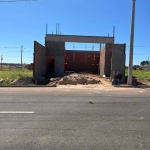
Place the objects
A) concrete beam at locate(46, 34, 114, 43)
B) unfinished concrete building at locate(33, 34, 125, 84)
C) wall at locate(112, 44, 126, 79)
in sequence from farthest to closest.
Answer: concrete beam at locate(46, 34, 114, 43) < unfinished concrete building at locate(33, 34, 125, 84) < wall at locate(112, 44, 126, 79)

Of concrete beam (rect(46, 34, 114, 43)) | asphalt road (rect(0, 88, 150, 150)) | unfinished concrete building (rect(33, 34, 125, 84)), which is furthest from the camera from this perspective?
concrete beam (rect(46, 34, 114, 43))

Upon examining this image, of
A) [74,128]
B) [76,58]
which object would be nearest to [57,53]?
[76,58]

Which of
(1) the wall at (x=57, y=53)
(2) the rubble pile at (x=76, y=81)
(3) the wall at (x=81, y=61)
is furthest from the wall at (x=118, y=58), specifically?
(3) the wall at (x=81, y=61)

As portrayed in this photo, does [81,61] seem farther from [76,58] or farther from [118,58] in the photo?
[118,58]

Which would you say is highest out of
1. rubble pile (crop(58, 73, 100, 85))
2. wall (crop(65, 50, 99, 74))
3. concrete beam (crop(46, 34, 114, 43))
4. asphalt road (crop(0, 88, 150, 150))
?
concrete beam (crop(46, 34, 114, 43))

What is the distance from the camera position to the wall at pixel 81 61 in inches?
1385

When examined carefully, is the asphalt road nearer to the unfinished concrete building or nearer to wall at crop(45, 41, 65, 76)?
the unfinished concrete building

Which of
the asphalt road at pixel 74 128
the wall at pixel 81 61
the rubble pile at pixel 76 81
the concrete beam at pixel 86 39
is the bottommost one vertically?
the asphalt road at pixel 74 128

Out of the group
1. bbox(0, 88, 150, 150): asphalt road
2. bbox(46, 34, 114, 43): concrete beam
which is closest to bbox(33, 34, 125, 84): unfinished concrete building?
bbox(46, 34, 114, 43): concrete beam

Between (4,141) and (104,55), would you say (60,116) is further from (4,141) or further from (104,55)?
(104,55)

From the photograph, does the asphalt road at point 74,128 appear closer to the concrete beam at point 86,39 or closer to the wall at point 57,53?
the wall at point 57,53

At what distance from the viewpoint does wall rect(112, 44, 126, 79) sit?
23438 mm

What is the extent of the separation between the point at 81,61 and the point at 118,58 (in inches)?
487

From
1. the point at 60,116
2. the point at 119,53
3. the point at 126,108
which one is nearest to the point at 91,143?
the point at 60,116
